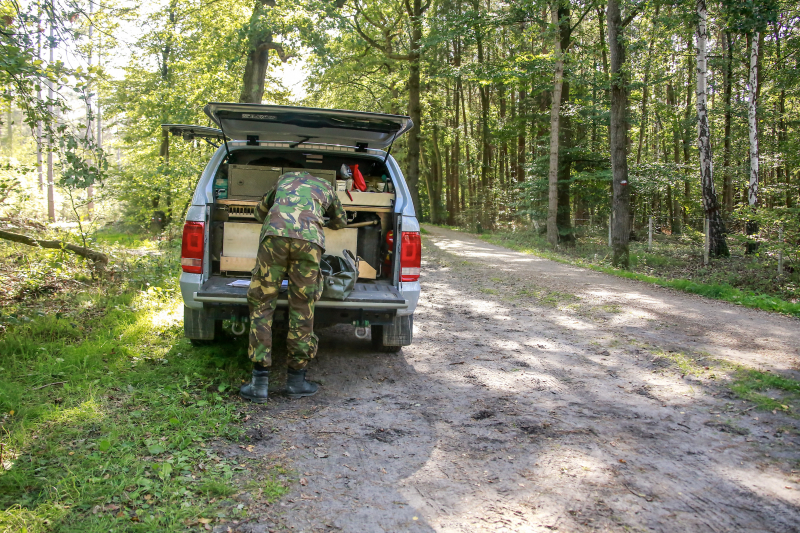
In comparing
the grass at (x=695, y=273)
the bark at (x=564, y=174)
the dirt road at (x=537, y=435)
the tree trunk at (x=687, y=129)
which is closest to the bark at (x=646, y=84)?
the tree trunk at (x=687, y=129)

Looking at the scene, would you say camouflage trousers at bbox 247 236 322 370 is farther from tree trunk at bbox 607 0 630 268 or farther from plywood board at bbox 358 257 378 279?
tree trunk at bbox 607 0 630 268

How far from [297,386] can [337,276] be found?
95 centimetres

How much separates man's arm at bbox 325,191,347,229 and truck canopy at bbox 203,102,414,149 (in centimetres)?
77

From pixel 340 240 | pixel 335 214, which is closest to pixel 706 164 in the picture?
pixel 340 240

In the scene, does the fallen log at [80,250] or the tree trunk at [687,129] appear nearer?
the fallen log at [80,250]

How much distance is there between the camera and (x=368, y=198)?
17.1 ft

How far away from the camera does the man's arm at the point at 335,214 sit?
4.55m

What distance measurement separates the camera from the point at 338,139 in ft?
18.3

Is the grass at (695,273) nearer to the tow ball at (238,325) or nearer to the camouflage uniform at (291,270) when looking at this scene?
the camouflage uniform at (291,270)

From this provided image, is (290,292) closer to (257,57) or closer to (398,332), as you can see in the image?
(398,332)

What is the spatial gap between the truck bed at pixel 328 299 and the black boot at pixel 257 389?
0.57 meters

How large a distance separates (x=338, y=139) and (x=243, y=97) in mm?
9735

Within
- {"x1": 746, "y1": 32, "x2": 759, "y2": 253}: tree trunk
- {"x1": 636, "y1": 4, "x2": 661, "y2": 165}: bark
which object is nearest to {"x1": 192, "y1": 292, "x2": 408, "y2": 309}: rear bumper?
{"x1": 636, "y1": 4, "x2": 661, "y2": 165}: bark

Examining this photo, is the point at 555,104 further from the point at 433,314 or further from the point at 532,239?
the point at 433,314
